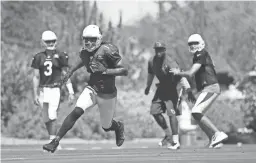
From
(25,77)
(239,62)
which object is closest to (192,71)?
(25,77)

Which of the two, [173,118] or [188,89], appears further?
[173,118]

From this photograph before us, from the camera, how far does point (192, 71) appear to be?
12.7 meters

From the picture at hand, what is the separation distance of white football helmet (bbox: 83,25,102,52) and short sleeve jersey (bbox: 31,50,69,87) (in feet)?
11.7

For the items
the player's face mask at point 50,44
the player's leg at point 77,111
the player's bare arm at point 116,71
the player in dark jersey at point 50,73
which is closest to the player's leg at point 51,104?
the player in dark jersey at point 50,73

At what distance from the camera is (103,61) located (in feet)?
35.3

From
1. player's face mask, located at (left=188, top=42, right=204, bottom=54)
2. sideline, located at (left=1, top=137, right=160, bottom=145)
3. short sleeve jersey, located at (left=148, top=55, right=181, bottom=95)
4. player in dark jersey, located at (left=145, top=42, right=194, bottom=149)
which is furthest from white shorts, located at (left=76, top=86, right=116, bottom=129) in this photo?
sideline, located at (left=1, top=137, right=160, bottom=145)

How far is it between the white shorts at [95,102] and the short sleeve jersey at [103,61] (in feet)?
0.33

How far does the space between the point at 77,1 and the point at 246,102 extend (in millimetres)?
32575

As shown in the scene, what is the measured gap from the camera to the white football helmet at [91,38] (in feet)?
35.3

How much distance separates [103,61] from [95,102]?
618mm

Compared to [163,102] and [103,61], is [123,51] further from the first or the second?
[103,61]

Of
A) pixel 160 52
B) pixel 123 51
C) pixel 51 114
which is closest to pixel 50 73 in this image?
pixel 51 114

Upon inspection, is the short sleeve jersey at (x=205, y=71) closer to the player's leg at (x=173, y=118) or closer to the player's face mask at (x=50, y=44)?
the player's leg at (x=173, y=118)

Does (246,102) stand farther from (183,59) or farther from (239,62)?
(239,62)
